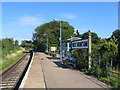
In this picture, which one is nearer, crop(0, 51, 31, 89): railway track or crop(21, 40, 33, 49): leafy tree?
crop(0, 51, 31, 89): railway track

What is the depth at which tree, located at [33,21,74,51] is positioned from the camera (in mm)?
76794

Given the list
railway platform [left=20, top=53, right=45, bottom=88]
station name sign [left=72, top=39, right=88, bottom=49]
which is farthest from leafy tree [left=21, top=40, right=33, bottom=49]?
railway platform [left=20, top=53, right=45, bottom=88]

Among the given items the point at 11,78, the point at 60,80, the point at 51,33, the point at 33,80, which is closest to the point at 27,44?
A: the point at 51,33

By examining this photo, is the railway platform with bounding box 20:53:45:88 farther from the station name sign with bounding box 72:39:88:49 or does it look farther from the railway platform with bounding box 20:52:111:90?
the station name sign with bounding box 72:39:88:49

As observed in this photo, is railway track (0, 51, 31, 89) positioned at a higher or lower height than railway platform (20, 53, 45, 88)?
lower

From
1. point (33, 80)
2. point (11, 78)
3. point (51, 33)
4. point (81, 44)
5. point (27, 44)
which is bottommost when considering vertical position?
point (11, 78)

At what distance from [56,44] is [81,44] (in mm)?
59600

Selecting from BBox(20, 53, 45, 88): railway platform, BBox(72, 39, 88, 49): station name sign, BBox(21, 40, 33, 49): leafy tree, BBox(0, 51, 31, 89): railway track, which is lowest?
BBox(0, 51, 31, 89): railway track

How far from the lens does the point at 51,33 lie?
83.7 m

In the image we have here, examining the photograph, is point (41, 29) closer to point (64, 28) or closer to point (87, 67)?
point (64, 28)

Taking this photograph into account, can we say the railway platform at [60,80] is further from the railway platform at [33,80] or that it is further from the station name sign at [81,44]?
the station name sign at [81,44]

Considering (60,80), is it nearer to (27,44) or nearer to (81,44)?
(81,44)

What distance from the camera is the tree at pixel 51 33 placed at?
252ft

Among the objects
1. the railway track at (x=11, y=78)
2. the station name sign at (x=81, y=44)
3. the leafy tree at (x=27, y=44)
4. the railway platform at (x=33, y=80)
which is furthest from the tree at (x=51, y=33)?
the railway platform at (x=33, y=80)
